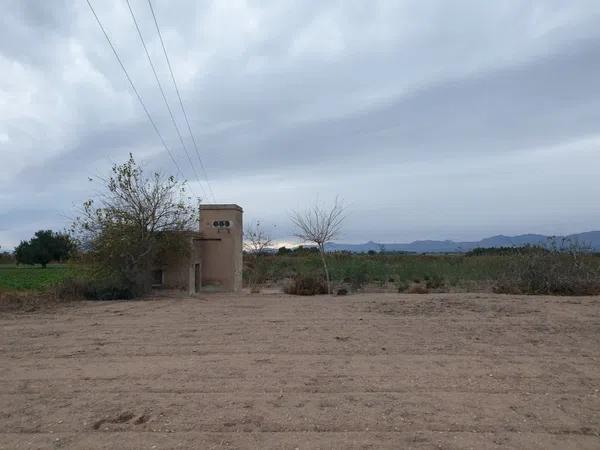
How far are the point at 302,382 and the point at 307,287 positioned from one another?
13408 millimetres

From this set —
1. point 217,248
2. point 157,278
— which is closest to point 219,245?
point 217,248

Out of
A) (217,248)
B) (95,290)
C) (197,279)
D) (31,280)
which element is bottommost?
(31,280)

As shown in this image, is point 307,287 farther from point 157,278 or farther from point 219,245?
point 157,278

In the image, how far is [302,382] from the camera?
7.13 m

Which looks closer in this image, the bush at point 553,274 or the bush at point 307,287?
the bush at point 553,274

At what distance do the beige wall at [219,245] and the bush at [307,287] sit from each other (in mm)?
2517

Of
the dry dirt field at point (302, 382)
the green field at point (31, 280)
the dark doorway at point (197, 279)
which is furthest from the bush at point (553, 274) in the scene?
the green field at point (31, 280)

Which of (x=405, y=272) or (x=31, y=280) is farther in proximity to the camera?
(x=31, y=280)

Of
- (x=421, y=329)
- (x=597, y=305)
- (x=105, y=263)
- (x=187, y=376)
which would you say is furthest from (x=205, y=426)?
(x=105, y=263)

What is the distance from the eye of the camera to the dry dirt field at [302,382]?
5.43 m

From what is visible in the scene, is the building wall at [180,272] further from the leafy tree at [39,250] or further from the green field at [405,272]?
the leafy tree at [39,250]

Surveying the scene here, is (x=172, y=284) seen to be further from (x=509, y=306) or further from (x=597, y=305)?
(x=597, y=305)

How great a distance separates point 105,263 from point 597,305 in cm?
1515

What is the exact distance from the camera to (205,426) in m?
5.61
